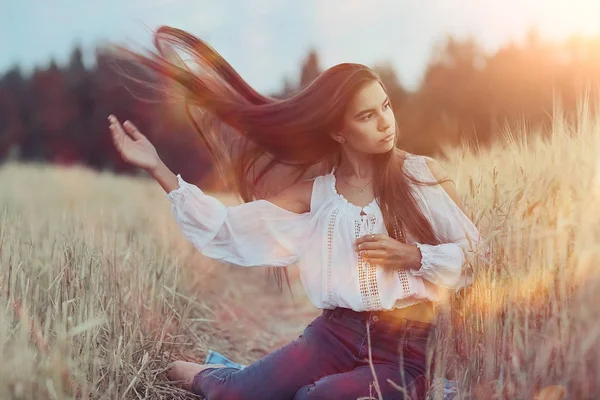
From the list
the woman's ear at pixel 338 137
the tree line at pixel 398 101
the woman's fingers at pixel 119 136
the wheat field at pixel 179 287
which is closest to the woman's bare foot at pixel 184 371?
the wheat field at pixel 179 287

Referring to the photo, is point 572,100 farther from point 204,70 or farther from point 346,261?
point 204,70

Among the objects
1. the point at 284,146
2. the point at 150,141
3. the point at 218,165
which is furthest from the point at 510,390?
the point at 150,141

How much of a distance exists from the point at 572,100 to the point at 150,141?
1280 millimetres

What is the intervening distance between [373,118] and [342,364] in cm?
73

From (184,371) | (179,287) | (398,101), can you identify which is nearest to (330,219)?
(398,101)

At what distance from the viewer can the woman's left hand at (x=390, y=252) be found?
6.54ft

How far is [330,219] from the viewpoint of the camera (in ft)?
6.89

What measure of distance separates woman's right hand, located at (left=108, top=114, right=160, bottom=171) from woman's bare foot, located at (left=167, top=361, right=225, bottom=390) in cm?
72

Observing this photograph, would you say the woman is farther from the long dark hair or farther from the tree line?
the tree line

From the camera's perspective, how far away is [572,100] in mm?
2051

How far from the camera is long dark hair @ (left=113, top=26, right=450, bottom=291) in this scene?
205 cm

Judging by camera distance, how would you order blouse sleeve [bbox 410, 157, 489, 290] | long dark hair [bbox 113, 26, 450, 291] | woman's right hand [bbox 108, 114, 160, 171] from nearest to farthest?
blouse sleeve [bbox 410, 157, 489, 290]
long dark hair [bbox 113, 26, 450, 291]
woman's right hand [bbox 108, 114, 160, 171]

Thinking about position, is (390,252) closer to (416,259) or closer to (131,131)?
(416,259)

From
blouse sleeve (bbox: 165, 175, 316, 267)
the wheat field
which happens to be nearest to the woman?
blouse sleeve (bbox: 165, 175, 316, 267)
